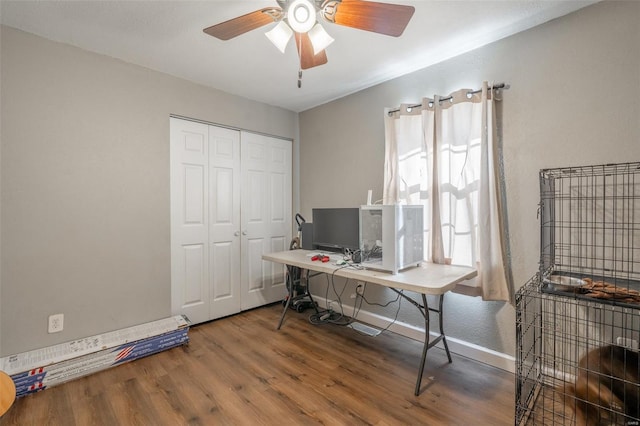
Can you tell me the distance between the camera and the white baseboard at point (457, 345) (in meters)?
2.08

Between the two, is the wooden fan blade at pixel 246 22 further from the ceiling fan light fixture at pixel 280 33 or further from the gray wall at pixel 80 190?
the gray wall at pixel 80 190

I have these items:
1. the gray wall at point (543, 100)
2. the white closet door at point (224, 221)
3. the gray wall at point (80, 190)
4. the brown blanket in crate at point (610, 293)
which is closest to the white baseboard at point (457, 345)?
the gray wall at point (543, 100)

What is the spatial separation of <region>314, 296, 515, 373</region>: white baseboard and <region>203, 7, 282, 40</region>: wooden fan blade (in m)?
2.54

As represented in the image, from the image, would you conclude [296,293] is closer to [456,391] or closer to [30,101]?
[456,391]

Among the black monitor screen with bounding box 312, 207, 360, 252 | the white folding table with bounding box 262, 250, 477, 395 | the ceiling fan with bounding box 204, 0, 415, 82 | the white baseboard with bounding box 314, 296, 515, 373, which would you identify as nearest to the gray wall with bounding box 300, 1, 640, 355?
the white baseboard with bounding box 314, 296, 515, 373

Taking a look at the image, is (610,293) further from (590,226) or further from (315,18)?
(315,18)

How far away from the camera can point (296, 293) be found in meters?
3.54

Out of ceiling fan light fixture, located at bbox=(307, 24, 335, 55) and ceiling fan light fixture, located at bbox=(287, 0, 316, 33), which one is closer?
ceiling fan light fixture, located at bbox=(287, 0, 316, 33)

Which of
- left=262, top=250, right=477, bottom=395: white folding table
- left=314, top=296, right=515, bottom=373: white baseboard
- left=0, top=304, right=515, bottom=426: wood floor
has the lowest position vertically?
left=0, top=304, right=515, bottom=426: wood floor

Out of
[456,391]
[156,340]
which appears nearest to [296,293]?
[156,340]

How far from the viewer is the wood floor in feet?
5.35

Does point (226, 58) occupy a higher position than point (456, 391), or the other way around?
point (226, 58)

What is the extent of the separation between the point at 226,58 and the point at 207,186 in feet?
4.00

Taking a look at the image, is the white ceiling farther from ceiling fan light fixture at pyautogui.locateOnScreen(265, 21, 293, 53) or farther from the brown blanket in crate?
the brown blanket in crate
